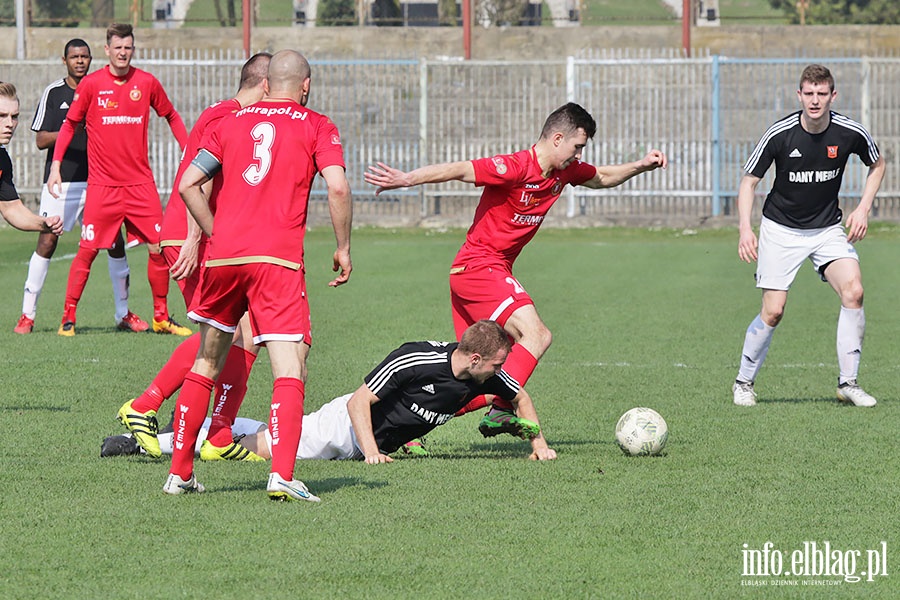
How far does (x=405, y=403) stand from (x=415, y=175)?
3.82 feet

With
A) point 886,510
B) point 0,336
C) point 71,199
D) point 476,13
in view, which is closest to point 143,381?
point 0,336

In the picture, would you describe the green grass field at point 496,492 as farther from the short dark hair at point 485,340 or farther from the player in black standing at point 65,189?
the short dark hair at point 485,340

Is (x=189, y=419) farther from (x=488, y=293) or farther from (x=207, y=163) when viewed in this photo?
(x=488, y=293)

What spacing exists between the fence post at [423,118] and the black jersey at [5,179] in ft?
56.3

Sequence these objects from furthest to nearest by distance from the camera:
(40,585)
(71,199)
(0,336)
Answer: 1. (71,199)
2. (0,336)
3. (40,585)

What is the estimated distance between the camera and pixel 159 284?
39.7 feet

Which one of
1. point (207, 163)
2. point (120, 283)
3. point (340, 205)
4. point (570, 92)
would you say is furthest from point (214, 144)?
point (570, 92)

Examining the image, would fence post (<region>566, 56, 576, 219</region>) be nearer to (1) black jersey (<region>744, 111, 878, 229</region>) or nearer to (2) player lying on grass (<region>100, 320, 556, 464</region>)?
(1) black jersey (<region>744, 111, 878, 229</region>)

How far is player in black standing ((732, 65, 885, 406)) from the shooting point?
929 centimetres

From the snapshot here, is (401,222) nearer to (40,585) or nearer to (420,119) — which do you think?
(420,119)

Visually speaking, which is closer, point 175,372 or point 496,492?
point 496,492

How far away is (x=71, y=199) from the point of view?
13.0 meters

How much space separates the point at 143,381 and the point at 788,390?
4541mm

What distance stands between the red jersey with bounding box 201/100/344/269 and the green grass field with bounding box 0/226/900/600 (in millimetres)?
1127
